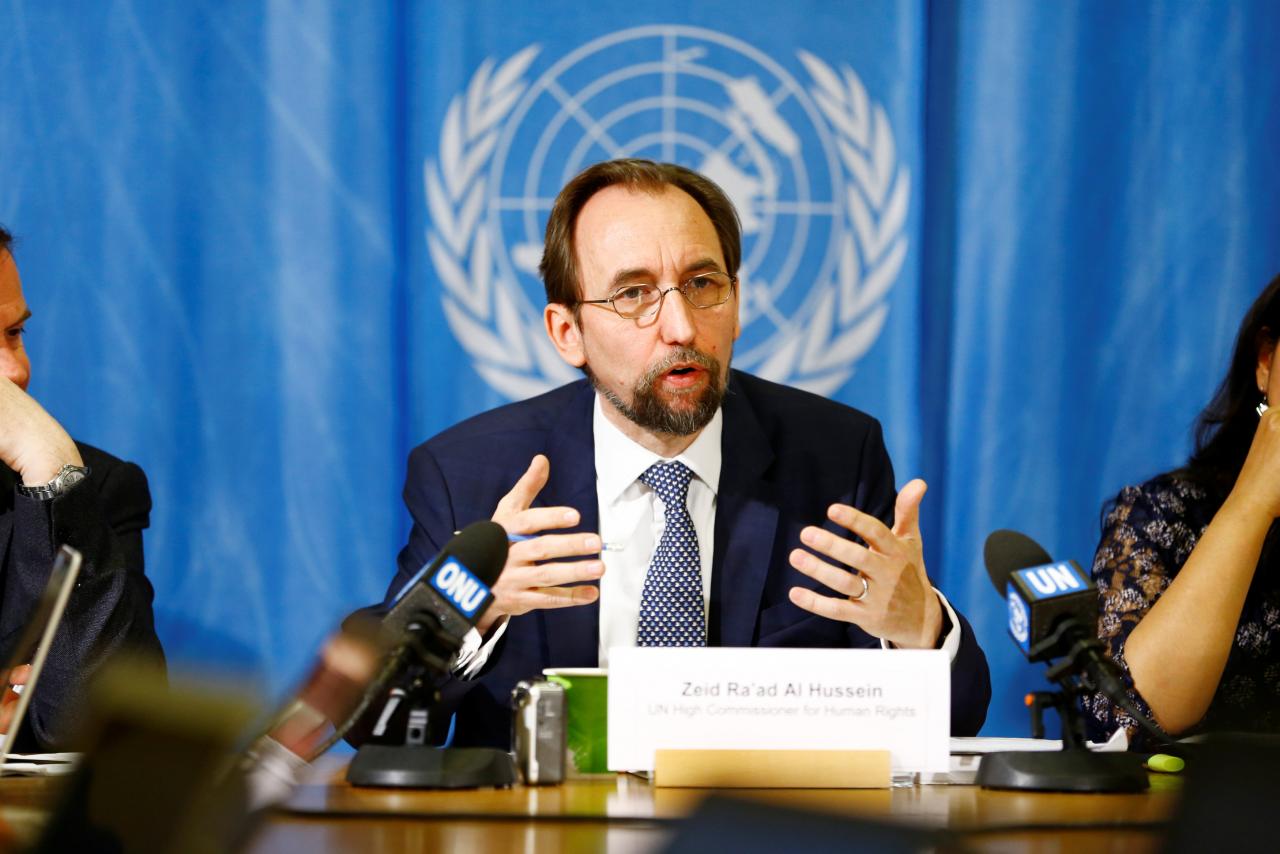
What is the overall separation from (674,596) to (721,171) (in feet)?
3.44

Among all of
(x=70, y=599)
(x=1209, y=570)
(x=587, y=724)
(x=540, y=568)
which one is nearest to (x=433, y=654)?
(x=587, y=724)

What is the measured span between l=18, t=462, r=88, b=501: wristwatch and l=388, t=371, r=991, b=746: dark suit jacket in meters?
0.51

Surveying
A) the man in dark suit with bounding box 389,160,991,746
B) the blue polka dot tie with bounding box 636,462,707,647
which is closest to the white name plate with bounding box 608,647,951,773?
the man in dark suit with bounding box 389,160,991,746

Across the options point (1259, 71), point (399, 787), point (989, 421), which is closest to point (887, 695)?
point (399, 787)

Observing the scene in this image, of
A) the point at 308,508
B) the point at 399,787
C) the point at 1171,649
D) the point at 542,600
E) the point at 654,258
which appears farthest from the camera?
Answer: the point at 308,508

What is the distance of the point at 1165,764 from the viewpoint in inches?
61.0

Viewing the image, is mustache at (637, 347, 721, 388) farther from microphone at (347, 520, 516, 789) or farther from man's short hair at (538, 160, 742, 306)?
microphone at (347, 520, 516, 789)

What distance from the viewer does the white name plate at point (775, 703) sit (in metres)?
1.42

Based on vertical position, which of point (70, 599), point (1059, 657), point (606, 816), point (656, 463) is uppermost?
→ point (656, 463)

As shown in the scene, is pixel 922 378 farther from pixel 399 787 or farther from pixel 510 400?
pixel 399 787

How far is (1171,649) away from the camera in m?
2.02

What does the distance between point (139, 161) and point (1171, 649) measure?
2.20m

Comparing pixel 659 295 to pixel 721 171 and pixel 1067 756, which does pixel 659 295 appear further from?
pixel 1067 756

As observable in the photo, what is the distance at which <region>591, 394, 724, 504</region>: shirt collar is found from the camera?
232 cm
